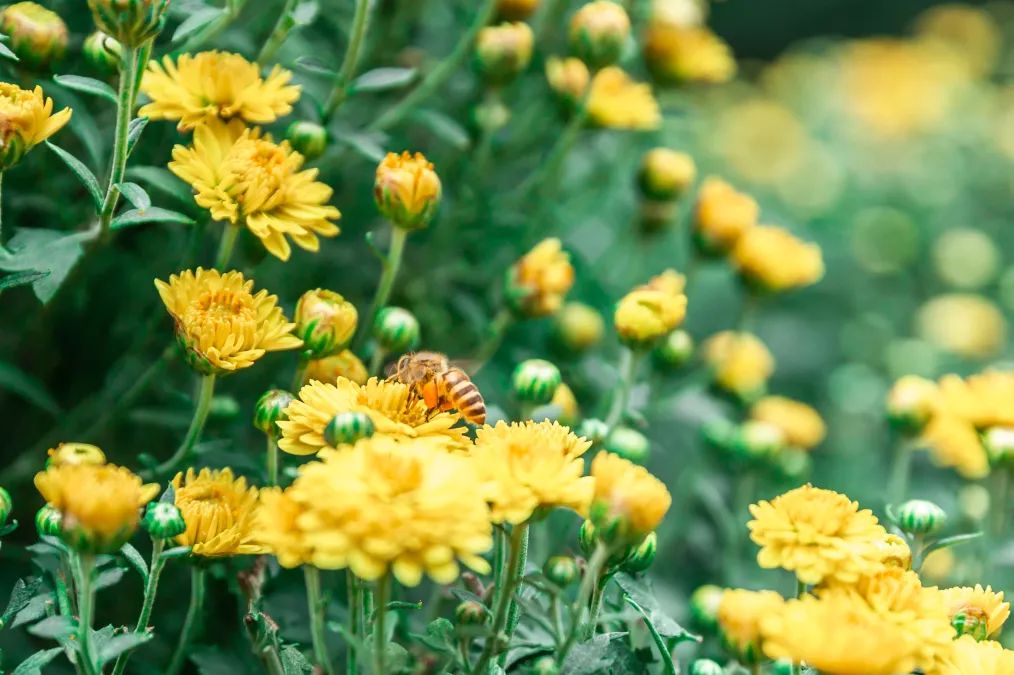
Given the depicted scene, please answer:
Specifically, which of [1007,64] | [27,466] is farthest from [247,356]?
[1007,64]

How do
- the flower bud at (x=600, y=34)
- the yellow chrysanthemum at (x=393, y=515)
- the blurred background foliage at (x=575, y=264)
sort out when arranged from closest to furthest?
the yellow chrysanthemum at (x=393, y=515) → the blurred background foliage at (x=575, y=264) → the flower bud at (x=600, y=34)

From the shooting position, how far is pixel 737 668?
93 centimetres

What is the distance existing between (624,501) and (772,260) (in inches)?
30.2

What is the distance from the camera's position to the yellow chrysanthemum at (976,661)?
2.63ft

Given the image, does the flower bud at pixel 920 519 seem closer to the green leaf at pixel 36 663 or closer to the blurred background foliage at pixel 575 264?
the blurred background foliage at pixel 575 264

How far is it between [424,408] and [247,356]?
0.53ft

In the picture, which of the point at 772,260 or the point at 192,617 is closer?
the point at 192,617

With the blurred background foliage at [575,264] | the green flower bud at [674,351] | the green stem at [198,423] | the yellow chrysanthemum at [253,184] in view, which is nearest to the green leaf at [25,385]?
the blurred background foliage at [575,264]

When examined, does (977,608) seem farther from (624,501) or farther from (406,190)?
(406,190)

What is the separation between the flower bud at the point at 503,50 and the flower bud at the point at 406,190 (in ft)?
0.99

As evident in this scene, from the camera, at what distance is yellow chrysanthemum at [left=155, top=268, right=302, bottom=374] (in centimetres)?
92

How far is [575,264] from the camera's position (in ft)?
4.90

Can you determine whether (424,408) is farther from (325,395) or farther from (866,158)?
(866,158)

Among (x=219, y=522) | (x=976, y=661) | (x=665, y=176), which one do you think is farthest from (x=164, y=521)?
(x=665, y=176)
